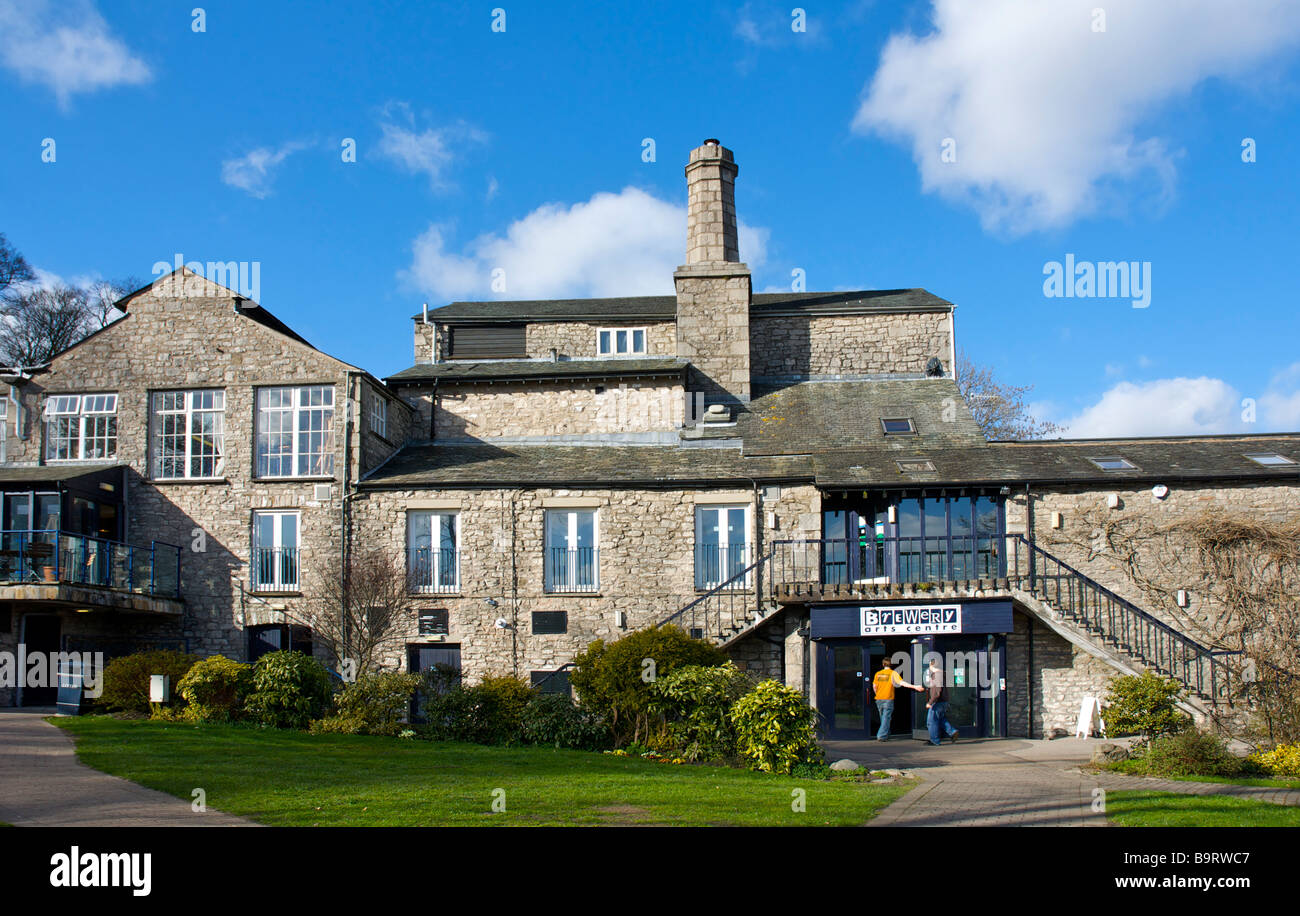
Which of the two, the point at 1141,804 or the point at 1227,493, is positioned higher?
the point at 1227,493

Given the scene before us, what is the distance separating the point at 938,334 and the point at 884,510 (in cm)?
842

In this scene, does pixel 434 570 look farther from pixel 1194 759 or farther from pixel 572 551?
pixel 1194 759

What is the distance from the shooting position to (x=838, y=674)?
72.6 ft

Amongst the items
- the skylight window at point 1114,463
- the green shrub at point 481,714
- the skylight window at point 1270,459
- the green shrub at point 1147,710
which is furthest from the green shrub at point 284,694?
the skylight window at point 1270,459

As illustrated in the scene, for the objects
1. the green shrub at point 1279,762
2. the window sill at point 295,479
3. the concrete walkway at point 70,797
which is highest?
the window sill at point 295,479

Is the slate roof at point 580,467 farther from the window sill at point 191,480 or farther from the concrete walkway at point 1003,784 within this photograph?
the concrete walkway at point 1003,784

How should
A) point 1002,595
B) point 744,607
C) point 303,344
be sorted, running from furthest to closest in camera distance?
point 303,344, point 744,607, point 1002,595

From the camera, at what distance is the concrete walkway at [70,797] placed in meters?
10.2

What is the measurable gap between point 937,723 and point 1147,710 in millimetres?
4504

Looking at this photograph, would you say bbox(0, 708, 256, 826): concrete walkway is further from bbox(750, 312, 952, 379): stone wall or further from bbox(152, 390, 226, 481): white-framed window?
bbox(750, 312, 952, 379): stone wall

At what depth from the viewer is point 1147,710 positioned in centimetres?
1661

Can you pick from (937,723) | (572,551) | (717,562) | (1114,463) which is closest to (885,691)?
(937,723)

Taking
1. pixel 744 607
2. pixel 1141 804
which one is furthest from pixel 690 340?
pixel 1141 804

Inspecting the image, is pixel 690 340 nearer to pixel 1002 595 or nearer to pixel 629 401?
pixel 629 401
